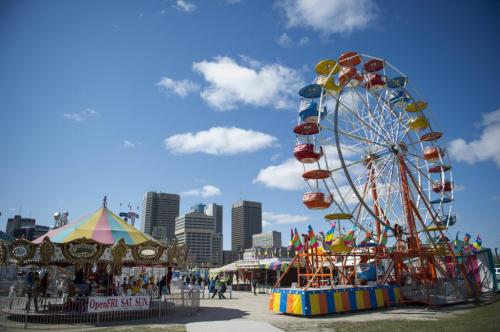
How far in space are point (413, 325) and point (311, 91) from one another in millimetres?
12397

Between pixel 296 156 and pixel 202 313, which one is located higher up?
pixel 296 156

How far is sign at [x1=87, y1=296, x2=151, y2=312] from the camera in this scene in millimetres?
12959

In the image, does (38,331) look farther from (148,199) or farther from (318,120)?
(148,199)

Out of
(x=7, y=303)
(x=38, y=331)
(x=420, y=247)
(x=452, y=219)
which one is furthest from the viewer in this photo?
(x=452, y=219)

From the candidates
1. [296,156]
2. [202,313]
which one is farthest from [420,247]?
[202,313]

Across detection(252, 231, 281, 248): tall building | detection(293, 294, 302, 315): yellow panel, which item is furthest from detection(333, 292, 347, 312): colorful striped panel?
detection(252, 231, 281, 248): tall building

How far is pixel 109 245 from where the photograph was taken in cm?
1473

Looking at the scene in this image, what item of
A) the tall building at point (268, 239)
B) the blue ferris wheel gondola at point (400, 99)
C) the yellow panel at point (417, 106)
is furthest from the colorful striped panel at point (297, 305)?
the tall building at point (268, 239)

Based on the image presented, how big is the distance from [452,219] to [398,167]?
215 inches

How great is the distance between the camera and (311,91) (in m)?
19.1

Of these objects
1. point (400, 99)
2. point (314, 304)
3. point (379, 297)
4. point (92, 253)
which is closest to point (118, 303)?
point (92, 253)

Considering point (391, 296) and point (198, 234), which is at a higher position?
point (198, 234)

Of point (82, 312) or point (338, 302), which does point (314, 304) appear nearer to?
point (338, 302)

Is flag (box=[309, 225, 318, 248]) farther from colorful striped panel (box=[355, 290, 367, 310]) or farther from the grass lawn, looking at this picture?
the grass lawn
